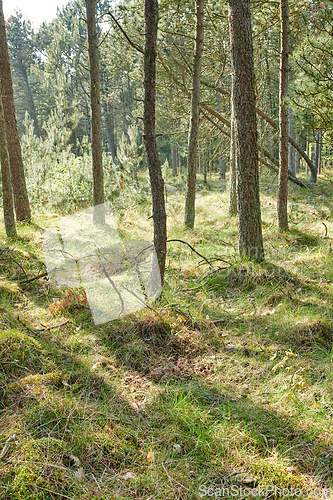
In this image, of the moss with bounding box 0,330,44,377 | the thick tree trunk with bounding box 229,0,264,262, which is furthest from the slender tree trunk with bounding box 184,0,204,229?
the moss with bounding box 0,330,44,377

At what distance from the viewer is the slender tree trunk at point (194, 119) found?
704 centimetres

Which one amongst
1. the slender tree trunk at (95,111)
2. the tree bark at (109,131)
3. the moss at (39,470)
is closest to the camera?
the moss at (39,470)

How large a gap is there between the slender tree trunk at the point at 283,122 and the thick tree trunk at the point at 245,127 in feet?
3.93

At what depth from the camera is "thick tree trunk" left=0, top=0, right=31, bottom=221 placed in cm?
673

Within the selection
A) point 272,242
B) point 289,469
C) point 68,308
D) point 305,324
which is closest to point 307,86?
point 272,242

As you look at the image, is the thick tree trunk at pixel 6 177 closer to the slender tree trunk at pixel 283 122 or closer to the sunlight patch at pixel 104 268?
the sunlight patch at pixel 104 268

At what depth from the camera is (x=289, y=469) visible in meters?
2.02

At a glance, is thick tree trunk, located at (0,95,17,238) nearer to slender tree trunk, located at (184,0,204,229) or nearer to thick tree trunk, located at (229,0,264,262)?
thick tree trunk, located at (229,0,264,262)

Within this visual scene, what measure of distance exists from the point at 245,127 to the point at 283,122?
202cm

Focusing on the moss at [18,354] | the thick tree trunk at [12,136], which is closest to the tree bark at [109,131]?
the thick tree trunk at [12,136]

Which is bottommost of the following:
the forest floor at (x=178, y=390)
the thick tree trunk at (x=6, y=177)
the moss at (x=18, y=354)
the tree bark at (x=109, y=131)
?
the forest floor at (x=178, y=390)

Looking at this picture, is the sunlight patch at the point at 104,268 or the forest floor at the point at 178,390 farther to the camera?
the sunlight patch at the point at 104,268

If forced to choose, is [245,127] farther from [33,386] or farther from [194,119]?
[33,386]

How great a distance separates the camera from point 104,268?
4488 mm
